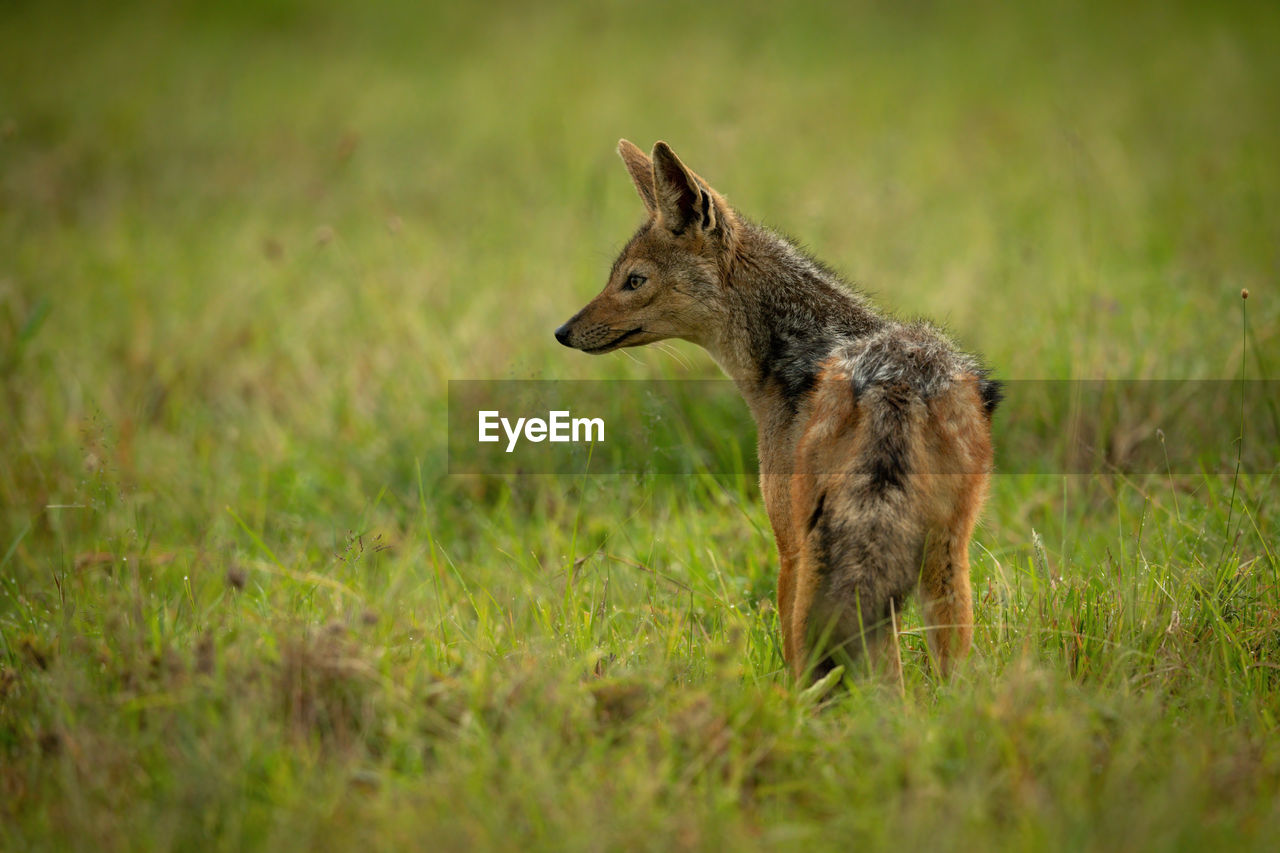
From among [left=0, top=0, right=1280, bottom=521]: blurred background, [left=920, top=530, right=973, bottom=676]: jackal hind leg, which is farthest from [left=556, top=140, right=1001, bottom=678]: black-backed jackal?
[left=0, top=0, right=1280, bottom=521]: blurred background

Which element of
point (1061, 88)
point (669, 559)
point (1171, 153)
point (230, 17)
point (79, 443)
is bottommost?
point (669, 559)

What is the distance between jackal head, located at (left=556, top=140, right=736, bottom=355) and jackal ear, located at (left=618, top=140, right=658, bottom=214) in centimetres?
15

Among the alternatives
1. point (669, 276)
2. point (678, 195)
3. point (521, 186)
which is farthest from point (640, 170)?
point (521, 186)

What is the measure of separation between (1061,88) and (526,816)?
13.2 metres

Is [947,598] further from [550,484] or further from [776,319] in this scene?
[550,484]

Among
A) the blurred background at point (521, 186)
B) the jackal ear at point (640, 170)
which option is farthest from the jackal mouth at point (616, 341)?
the blurred background at point (521, 186)

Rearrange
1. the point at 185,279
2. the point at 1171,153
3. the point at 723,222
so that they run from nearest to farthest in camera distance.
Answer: the point at 723,222 → the point at 185,279 → the point at 1171,153

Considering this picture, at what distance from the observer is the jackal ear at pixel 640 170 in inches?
195

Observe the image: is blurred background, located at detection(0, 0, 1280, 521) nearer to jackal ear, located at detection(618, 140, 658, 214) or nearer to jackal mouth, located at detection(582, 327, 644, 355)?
jackal mouth, located at detection(582, 327, 644, 355)

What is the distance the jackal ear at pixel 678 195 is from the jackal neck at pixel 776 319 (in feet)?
0.78

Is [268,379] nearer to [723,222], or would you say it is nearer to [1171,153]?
[723,222]

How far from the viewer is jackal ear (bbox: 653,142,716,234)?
443 centimetres

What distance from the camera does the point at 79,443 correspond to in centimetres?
662

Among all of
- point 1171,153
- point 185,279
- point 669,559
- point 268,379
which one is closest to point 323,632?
point 669,559
